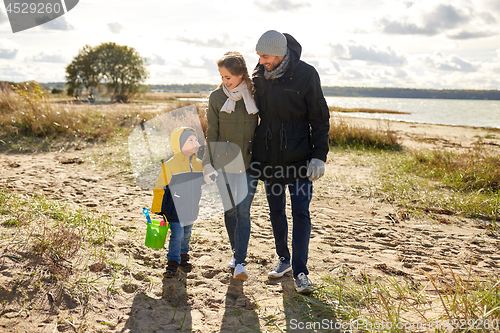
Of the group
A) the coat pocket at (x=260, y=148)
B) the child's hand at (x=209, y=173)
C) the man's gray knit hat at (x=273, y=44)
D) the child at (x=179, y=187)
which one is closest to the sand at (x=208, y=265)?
the child at (x=179, y=187)

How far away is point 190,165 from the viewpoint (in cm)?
329

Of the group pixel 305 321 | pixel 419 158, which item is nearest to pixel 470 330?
pixel 305 321

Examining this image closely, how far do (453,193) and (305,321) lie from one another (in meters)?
4.65

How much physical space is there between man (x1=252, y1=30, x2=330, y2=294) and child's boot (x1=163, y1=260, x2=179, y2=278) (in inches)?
45.5

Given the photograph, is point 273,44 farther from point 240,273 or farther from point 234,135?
point 240,273

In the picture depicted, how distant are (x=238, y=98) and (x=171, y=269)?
1734mm

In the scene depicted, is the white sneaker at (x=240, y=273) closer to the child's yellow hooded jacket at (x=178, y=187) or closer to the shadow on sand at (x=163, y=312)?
the shadow on sand at (x=163, y=312)

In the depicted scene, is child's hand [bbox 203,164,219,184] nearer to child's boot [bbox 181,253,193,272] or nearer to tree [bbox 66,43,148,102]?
child's boot [bbox 181,253,193,272]

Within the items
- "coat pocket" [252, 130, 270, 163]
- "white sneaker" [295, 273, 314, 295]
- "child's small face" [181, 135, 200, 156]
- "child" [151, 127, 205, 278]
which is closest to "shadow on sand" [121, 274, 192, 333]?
"child" [151, 127, 205, 278]

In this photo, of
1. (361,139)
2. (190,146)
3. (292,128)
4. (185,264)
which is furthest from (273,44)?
(361,139)

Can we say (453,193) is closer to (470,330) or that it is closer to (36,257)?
(470,330)

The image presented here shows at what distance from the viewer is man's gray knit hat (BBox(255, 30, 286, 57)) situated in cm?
276

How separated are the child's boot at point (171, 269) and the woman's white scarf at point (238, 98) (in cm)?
156

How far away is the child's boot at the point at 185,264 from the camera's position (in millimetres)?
3428
